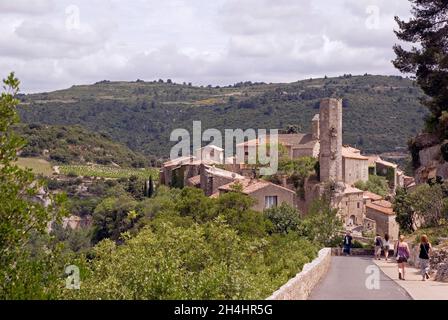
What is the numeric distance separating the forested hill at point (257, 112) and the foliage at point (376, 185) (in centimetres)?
3308

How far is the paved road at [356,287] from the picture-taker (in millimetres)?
16141

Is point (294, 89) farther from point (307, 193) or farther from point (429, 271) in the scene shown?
point (429, 271)

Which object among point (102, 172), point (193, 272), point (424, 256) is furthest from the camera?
point (102, 172)

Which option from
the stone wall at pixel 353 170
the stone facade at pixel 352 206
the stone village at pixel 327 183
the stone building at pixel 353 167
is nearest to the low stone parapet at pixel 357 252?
the stone village at pixel 327 183

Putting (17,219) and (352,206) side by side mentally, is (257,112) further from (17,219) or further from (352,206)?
(17,219)

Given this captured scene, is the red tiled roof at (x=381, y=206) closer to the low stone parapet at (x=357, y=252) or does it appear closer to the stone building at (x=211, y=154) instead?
the stone building at (x=211, y=154)

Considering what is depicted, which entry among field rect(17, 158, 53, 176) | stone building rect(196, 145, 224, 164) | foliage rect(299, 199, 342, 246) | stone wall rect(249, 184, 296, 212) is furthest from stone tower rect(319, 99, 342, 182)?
field rect(17, 158, 53, 176)

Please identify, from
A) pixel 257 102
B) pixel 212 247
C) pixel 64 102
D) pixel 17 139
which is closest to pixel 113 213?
pixel 212 247

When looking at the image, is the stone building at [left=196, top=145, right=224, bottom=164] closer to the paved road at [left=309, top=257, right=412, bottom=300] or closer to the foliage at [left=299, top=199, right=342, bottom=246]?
the foliage at [left=299, top=199, right=342, bottom=246]

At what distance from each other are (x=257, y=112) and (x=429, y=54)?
108987mm

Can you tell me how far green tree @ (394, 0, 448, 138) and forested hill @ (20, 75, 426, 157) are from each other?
2910 inches

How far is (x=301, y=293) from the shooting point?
1588 centimetres

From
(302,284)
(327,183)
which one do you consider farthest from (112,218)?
(302,284)

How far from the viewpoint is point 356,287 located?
18.1 m
